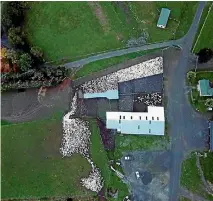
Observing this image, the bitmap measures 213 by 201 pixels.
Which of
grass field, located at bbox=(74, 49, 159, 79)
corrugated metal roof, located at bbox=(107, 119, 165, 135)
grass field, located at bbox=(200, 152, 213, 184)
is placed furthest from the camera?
grass field, located at bbox=(74, 49, 159, 79)

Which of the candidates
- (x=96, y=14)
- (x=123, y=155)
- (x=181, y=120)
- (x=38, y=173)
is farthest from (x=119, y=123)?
(x=96, y=14)

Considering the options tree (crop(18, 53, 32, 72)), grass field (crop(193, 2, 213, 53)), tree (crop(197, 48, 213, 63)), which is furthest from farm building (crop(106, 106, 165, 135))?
tree (crop(18, 53, 32, 72))

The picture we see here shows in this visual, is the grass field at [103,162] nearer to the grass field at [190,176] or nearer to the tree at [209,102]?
the grass field at [190,176]

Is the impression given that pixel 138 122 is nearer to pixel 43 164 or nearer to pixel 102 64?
pixel 102 64

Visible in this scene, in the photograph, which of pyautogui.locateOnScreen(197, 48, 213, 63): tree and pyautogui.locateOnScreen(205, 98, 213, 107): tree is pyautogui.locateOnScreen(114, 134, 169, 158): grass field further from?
pyautogui.locateOnScreen(197, 48, 213, 63): tree

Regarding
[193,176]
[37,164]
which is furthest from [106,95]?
[193,176]

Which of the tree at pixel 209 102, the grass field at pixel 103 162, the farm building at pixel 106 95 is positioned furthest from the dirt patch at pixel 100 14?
the tree at pixel 209 102
